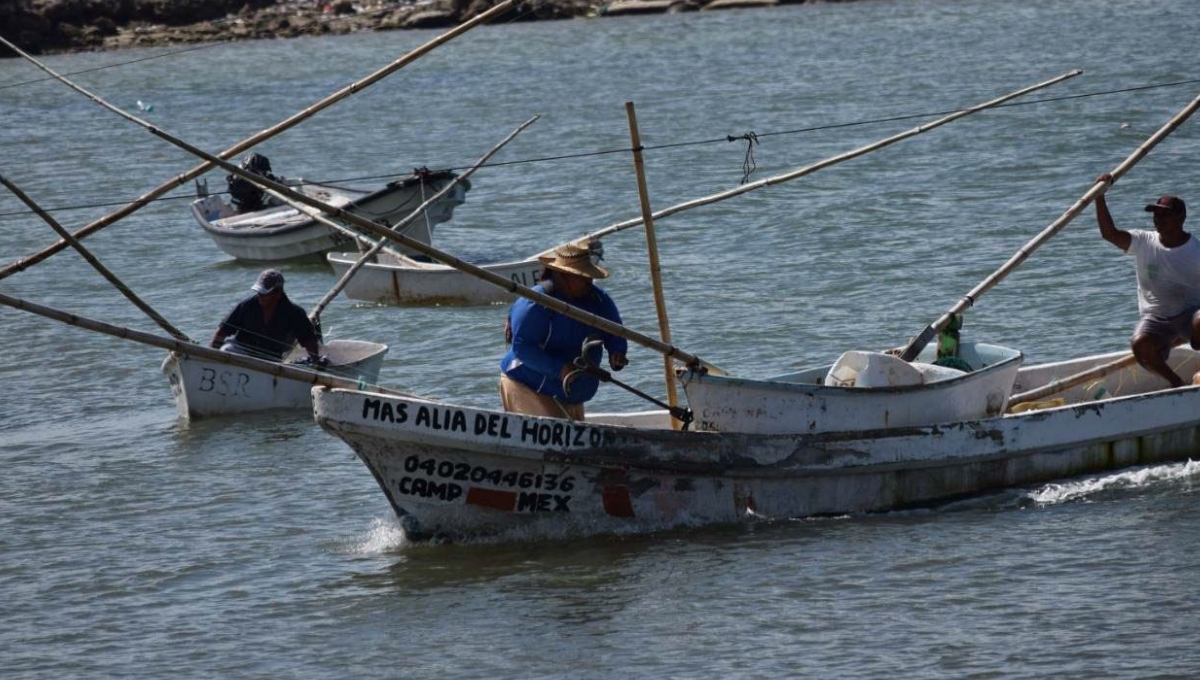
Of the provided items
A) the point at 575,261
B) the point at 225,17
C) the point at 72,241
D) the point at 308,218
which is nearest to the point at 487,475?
the point at 575,261

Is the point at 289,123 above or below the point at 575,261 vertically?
above

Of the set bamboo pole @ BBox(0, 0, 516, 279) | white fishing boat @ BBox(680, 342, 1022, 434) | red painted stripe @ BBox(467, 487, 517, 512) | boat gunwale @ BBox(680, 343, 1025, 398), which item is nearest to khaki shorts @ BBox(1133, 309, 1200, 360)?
white fishing boat @ BBox(680, 342, 1022, 434)

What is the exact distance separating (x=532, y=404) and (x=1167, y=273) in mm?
4069

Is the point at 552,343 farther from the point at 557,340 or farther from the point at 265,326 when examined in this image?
the point at 265,326

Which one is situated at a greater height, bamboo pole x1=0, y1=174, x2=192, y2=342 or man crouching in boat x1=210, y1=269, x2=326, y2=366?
bamboo pole x1=0, y1=174, x2=192, y2=342

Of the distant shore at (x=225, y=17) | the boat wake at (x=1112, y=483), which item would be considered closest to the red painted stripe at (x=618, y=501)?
the boat wake at (x=1112, y=483)

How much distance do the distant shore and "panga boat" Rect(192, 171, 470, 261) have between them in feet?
135

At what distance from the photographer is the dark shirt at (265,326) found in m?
13.8

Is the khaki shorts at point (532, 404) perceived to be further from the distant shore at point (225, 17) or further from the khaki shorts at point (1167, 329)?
the distant shore at point (225, 17)

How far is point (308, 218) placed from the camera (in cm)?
2108

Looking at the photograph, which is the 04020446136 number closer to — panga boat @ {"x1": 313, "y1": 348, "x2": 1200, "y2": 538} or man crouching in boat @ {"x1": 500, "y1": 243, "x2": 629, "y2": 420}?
panga boat @ {"x1": 313, "y1": 348, "x2": 1200, "y2": 538}

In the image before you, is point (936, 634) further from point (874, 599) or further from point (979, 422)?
point (979, 422)

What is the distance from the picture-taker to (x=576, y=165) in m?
30.9

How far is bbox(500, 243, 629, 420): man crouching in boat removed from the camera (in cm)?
1016
